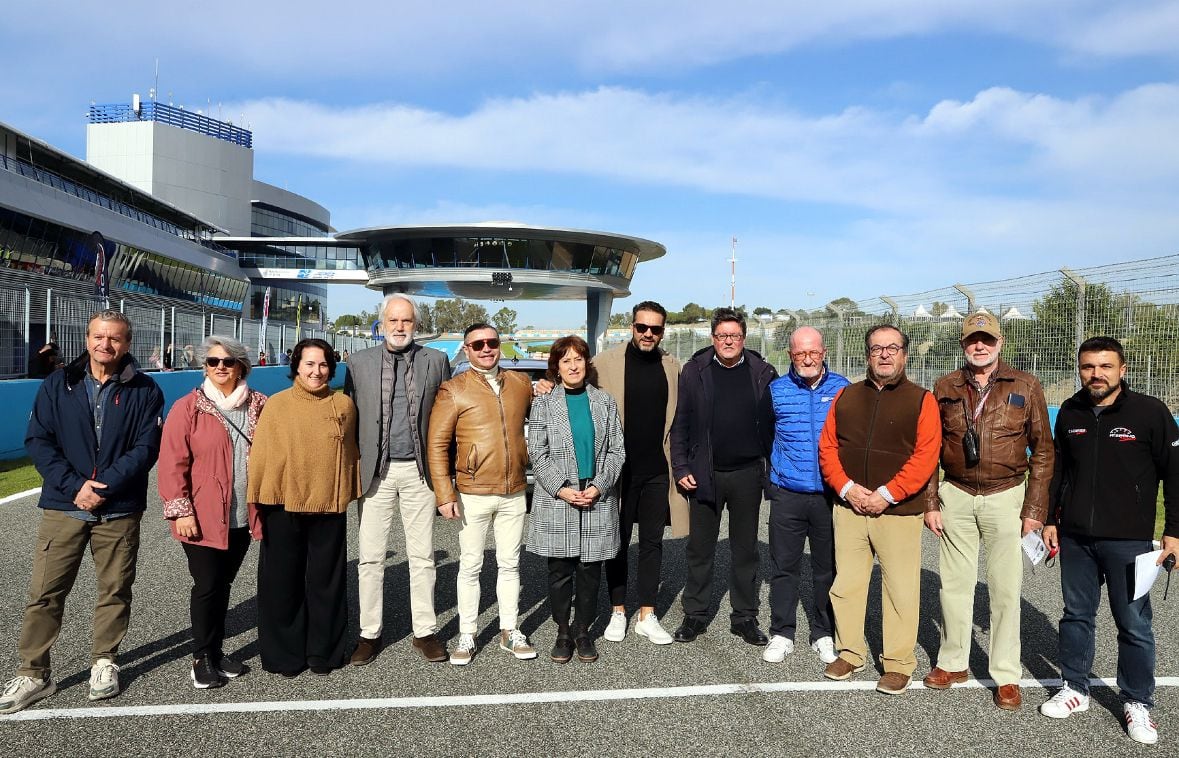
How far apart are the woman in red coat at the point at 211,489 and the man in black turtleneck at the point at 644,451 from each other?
2061 millimetres

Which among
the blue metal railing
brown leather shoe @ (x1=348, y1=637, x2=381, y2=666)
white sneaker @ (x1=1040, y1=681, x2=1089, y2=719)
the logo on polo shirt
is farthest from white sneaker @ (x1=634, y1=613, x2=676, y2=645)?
the blue metal railing

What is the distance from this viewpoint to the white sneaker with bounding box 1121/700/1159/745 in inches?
134

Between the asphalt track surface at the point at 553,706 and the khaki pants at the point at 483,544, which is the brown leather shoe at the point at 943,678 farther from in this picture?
the khaki pants at the point at 483,544

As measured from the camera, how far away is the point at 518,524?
4547mm

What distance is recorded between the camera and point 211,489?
401cm

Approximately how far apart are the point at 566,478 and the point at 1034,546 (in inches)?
93.5

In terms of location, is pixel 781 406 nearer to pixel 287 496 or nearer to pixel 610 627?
pixel 610 627

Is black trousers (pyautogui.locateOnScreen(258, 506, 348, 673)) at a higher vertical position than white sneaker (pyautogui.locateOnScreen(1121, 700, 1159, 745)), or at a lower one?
higher

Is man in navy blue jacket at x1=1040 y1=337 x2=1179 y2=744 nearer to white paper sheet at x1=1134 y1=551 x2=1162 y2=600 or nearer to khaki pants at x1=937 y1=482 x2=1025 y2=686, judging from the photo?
white paper sheet at x1=1134 y1=551 x2=1162 y2=600

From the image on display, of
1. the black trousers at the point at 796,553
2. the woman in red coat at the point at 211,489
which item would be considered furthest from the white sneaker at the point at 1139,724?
the woman in red coat at the point at 211,489

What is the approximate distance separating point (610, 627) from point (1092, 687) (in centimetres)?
250

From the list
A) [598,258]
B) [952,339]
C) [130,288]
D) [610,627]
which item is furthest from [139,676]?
[598,258]

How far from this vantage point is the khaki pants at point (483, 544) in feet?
14.6

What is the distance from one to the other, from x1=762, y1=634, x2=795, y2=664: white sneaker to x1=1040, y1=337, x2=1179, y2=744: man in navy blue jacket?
4.09 feet
